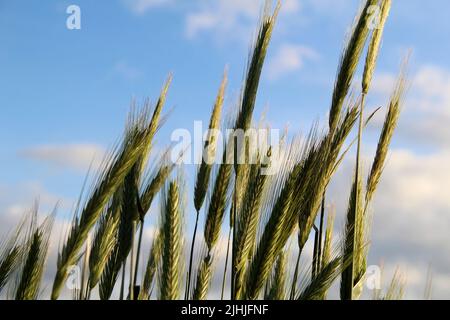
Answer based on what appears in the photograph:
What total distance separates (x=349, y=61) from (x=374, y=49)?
0.43 ft

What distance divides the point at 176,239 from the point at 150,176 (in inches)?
12.6

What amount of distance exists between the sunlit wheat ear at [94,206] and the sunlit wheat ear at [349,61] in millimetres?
961

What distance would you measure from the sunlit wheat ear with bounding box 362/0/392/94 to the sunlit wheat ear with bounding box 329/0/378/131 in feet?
0.13

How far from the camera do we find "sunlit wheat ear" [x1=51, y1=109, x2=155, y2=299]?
257cm

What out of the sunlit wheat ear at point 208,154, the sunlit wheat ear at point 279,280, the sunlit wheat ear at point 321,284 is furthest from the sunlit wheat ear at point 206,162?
the sunlit wheat ear at point 321,284

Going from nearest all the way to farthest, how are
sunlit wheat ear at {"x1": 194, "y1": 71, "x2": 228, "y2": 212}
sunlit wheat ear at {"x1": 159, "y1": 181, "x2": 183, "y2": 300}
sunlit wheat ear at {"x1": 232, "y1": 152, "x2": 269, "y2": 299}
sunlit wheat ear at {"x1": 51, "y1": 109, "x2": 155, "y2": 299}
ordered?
sunlit wheat ear at {"x1": 51, "y1": 109, "x2": 155, "y2": 299} < sunlit wheat ear at {"x1": 232, "y1": 152, "x2": 269, "y2": 299} < sunlit wheat ear at {"x1": 159, "y1": 181, "x2": 183, "y2": 300} < sunlit wheat ear at {"x1": 194, "y1": 71, "x2": 228, "y2": 212}

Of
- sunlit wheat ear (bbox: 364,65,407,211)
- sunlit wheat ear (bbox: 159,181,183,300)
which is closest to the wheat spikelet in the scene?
sunlit wheat ear (bbox: 364,65,407,211)

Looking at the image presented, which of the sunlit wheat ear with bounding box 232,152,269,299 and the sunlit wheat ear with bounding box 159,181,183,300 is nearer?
the sunlit wheat ear with bounding box 232,152,269,299

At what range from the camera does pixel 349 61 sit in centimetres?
330

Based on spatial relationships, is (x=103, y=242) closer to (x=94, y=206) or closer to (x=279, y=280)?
(x=94, y=206)

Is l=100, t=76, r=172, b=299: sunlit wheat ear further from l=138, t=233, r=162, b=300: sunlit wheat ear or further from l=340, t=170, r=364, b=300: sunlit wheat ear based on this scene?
l=340, t=170, r=364, b=300: sunlit wheat ear

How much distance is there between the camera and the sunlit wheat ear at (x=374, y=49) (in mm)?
3287
